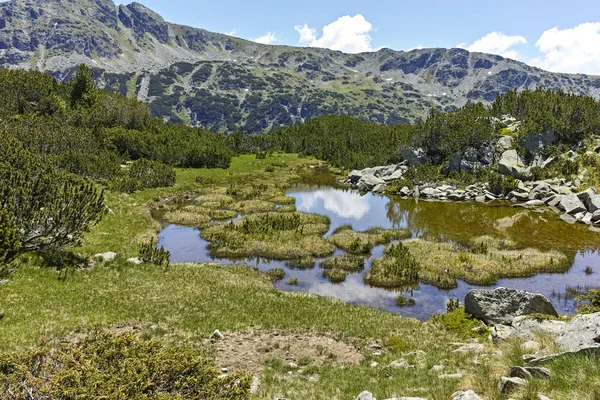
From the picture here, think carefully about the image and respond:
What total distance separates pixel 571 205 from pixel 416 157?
40046mm

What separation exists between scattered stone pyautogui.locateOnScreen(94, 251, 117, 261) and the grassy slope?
624 mm

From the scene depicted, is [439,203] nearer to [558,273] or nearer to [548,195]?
[548,195]

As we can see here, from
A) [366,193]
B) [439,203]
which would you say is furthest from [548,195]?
[366,193]

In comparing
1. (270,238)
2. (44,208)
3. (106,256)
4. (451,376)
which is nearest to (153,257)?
(106,256)

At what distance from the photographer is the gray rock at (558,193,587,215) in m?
55.7

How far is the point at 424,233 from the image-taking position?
4647 cm

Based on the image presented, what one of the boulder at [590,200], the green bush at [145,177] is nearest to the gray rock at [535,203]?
the boulder at [590,200]

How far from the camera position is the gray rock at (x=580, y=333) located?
10.5 m

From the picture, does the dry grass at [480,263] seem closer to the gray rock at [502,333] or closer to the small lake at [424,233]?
the small lake at [424,233]

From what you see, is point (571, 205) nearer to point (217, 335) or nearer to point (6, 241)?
point (217, 335)

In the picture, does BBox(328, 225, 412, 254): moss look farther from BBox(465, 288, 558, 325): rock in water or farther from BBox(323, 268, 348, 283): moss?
BBox(465, 288, 558, 325): rock in water

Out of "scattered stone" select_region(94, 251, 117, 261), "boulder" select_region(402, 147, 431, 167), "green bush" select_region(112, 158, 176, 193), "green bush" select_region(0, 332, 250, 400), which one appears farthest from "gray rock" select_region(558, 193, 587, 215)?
"green bush" select_region(112, 158, 176, 193)

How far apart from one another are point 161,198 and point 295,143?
299ft

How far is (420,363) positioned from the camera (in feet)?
47.8
